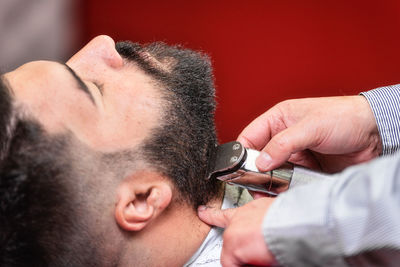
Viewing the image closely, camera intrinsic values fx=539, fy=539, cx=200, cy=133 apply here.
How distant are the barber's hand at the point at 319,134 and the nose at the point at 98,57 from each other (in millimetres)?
347

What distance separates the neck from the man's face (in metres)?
0.18

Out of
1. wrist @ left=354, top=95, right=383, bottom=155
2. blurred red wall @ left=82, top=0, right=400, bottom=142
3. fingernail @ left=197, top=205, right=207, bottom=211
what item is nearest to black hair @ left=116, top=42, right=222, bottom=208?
fingernail @ left=197, top=205, right=207, bottom=211

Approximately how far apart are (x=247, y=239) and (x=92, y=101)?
0.39 metres

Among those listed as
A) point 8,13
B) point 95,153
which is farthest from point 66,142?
point 8,13

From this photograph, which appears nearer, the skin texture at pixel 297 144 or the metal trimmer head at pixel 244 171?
the skin texture at pixel 297 144

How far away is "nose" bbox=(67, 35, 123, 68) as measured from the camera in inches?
44.9

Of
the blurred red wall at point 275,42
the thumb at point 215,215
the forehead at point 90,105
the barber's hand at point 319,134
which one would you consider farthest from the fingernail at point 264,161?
the blurred red wall at point 275,42

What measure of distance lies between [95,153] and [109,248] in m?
0.19

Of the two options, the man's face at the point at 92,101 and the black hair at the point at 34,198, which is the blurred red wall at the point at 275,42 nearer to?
the man's face at the point at 92,101

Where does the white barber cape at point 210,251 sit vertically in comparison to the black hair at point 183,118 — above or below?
below

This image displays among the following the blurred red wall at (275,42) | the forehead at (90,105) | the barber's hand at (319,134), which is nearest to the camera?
the forehead at (90,105)

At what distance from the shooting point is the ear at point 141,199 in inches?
40.3

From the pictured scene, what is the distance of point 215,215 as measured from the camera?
1094mm

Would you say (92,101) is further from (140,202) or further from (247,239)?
(247,239)
